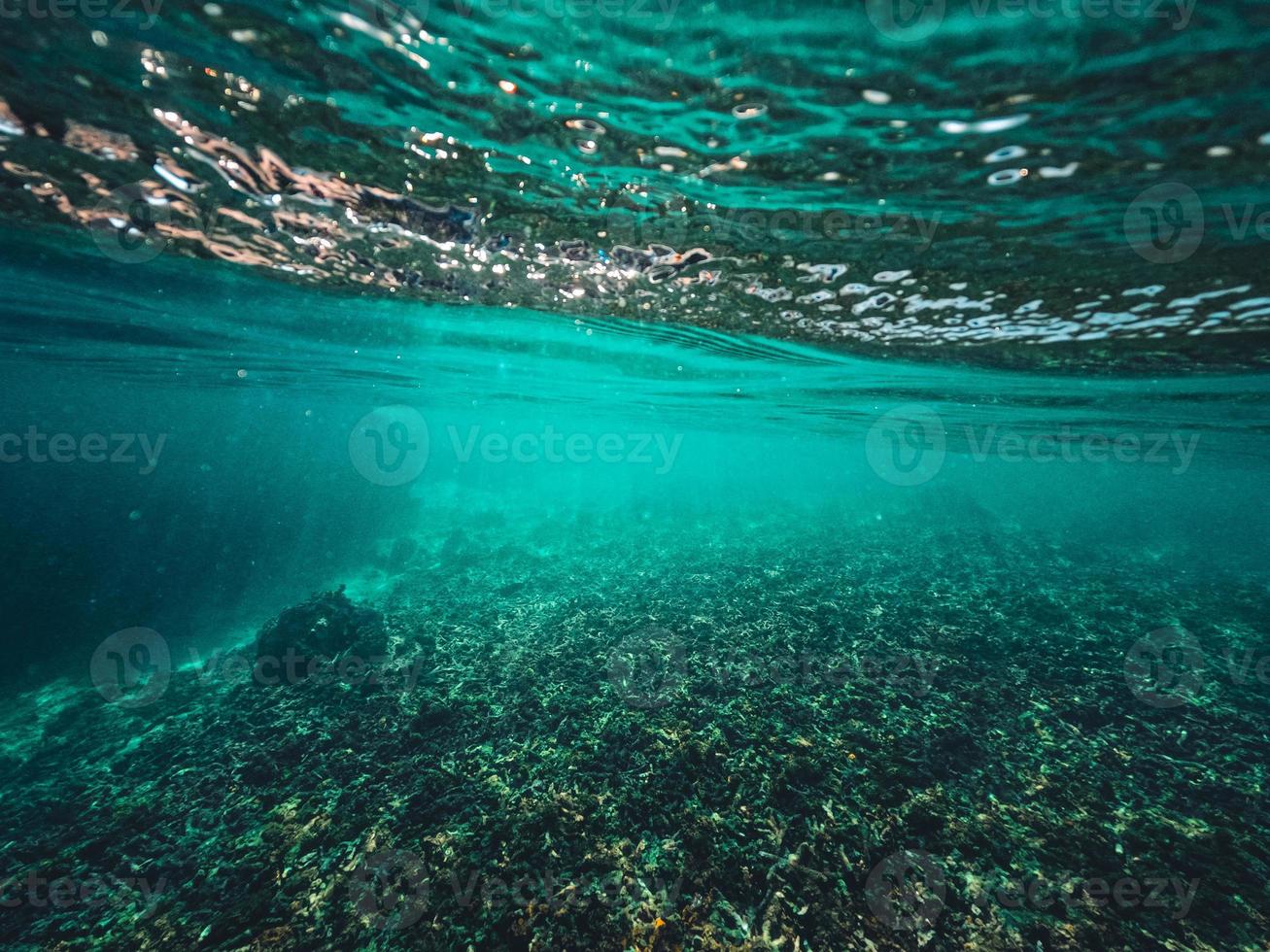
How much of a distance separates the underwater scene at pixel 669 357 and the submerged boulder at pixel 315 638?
137 mm

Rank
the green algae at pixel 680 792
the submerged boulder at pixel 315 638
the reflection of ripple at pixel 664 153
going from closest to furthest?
1. the reflection of ripple at pixel 664 153
2. the green algae at pixel 680 792
3. the submerged boulder at pixel 315 638

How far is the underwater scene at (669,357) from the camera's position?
5441mm

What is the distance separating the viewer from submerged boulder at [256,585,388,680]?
1362 centimetres

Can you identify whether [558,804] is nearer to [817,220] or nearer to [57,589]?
[817,220]

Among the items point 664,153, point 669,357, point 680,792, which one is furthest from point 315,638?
point 669,357

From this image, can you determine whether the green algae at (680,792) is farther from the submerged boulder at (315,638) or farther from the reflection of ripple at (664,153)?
the reflection of ripple at (664,153)

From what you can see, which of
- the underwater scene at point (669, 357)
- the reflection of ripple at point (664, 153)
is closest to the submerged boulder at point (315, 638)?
the underwater scene at point (669, 357)

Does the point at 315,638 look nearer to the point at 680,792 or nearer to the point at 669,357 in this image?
the point at 680,792

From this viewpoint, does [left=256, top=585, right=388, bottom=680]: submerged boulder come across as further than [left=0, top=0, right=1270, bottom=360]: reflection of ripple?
Yes

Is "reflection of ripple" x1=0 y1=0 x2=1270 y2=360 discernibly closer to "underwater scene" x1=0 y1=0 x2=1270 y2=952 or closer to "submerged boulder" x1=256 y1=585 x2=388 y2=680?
"underwater scene" x1=0 y1=0 x2=1270 y2=952

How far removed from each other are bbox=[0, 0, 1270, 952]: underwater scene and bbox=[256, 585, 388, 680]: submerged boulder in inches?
5.4

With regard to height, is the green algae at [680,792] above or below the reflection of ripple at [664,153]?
below

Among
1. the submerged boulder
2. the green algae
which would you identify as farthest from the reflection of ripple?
the submerged boulder

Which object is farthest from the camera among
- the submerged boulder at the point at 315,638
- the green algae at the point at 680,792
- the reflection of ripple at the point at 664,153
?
the submerged boulder at the point at 315,638
